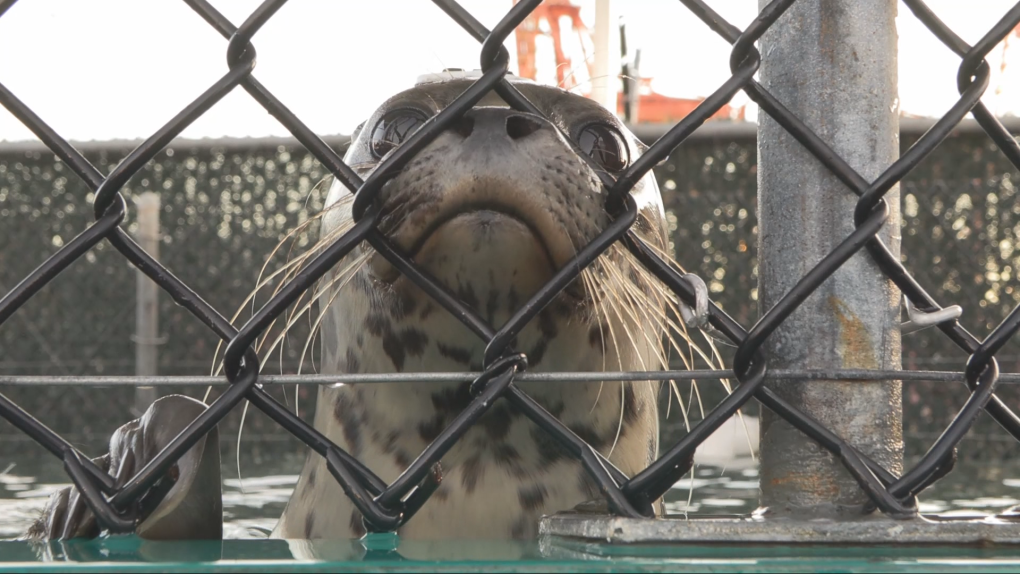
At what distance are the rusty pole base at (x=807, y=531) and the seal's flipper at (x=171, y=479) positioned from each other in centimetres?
54

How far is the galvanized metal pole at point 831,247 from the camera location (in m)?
1.33

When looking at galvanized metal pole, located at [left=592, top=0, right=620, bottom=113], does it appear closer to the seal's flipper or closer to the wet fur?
the wet fur

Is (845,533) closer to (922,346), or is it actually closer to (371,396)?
(371,396)

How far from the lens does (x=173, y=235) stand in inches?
260

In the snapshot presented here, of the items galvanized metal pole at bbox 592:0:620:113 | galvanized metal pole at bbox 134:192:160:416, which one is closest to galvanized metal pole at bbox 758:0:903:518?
galvanized metal pole at bbox 592:0:620:113

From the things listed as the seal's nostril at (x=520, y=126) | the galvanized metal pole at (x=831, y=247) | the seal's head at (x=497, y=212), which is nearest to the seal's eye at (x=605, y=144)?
the seal's head at (x=497, y=212)

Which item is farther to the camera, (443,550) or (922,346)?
(922,346)

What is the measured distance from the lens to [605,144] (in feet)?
7.20

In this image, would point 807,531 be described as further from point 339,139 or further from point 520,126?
point 339,139

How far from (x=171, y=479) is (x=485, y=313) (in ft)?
2.26

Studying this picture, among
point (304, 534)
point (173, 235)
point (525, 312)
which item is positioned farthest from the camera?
point (173, 235)

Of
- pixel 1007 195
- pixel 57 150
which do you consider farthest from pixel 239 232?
pixel 57 150

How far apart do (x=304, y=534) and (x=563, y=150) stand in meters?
1.06

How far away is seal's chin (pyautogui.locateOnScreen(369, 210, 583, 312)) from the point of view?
1778 millimetres
